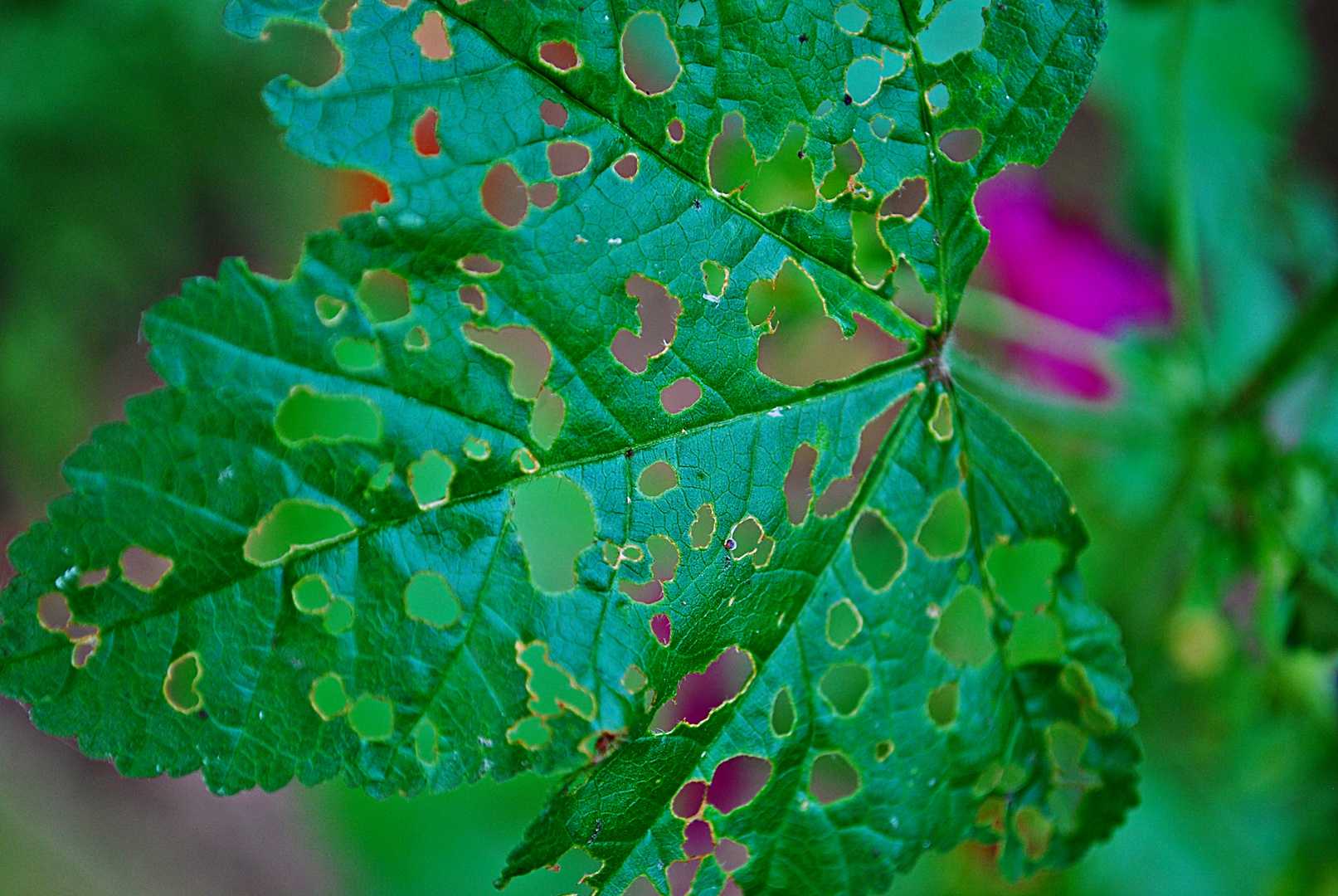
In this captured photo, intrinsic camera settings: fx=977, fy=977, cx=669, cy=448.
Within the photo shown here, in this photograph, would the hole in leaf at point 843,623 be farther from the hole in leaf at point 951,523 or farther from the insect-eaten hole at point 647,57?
the insect-eaten hole at point 647,57

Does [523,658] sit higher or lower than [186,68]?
lower

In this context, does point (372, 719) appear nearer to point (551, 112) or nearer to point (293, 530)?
point (293, 530)

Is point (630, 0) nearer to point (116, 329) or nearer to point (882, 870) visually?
point (882, 870)

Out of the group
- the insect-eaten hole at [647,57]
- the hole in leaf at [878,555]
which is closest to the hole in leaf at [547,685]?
the hole in leaf at [878,555]

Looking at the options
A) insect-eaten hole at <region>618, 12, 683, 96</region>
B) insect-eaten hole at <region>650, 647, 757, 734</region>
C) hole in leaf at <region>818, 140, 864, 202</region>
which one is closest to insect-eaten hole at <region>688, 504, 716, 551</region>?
hole in leaf at <region>818, 140, 864, 202</region>

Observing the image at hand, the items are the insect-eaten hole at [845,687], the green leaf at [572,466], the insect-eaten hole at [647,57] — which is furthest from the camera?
the insect-eaten hole at [647,57]

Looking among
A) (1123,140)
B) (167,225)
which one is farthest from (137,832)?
(1123,140)
